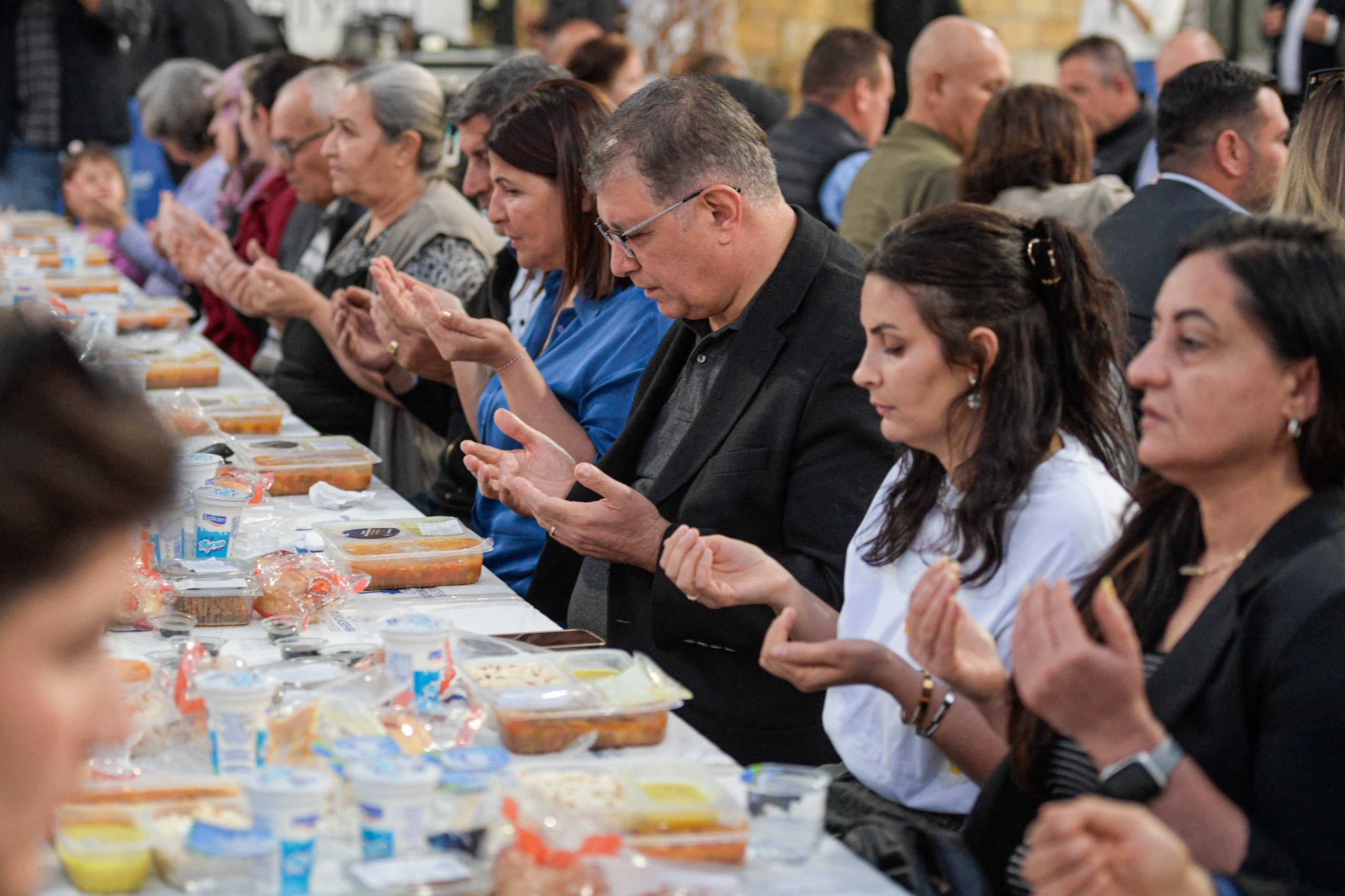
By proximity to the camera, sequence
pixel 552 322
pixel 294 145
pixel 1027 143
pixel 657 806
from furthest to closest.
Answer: pixel 294 145
pixel 1027 143
pixel 552 322
pixel 657 806

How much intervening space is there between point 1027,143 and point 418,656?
3374 mm

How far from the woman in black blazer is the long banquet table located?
27 centimetres

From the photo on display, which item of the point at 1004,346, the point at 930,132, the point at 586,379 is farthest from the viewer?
the point at 930,132

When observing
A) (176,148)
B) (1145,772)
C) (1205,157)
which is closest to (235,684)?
(1145,772)

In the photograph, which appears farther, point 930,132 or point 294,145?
point 930,132

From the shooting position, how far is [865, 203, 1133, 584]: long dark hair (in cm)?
194

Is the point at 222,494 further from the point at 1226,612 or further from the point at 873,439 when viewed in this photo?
the point at 1226,612

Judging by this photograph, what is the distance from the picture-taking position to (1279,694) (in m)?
1.41

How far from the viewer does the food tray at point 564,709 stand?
5.40 ft

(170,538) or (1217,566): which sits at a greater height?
(1217,566)

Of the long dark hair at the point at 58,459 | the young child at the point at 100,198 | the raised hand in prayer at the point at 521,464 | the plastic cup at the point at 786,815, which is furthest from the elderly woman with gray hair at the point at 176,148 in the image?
the long dark hair at the point at 58,459

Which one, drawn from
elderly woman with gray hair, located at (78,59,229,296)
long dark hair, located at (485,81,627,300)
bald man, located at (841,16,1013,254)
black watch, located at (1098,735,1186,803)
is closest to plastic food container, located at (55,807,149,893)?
black watch, located at (1098,735,1186,803)

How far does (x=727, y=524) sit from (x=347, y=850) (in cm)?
111

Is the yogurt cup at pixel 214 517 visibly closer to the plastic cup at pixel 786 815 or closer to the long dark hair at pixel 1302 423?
the plastic cup at pixel 786 815
